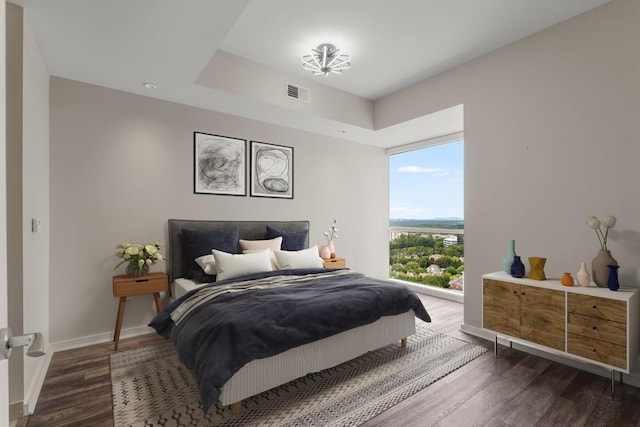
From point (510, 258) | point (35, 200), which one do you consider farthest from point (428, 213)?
point (35, 200)

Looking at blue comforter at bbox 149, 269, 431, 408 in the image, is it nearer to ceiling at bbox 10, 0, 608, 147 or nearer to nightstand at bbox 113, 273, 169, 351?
nightstand at bbox 113, 273, 169, 351

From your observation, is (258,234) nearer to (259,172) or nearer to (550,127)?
(259,172)

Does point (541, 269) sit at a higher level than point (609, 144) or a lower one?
lower

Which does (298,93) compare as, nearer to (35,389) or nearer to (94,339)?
(94,339)

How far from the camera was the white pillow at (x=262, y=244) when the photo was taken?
12.1 feet

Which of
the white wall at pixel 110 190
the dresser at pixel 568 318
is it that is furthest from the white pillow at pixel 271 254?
the dresser at pixel 568 318

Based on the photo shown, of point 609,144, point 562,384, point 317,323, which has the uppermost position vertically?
point 609,144

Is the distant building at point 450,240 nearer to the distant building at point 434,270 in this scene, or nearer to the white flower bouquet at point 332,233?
the distant building at point 434,270

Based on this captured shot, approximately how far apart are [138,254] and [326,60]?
105 inches

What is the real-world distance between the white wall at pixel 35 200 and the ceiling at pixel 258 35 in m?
0.28

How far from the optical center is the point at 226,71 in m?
3.24

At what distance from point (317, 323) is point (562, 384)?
6.09 ft

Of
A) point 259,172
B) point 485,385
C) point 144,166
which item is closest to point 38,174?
point 144,166

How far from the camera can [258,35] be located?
9.68 ft
